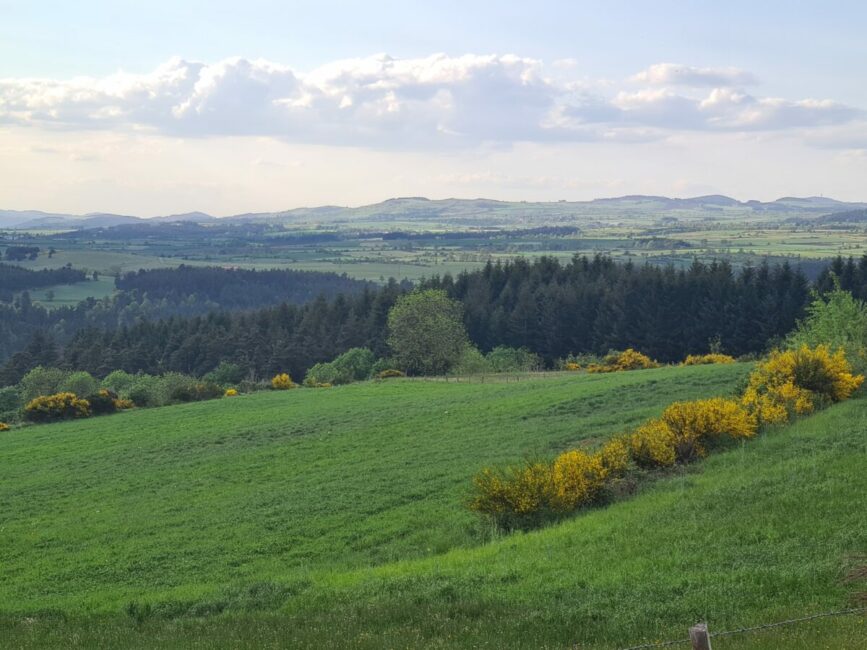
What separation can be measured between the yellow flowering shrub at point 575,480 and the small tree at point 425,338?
224ft

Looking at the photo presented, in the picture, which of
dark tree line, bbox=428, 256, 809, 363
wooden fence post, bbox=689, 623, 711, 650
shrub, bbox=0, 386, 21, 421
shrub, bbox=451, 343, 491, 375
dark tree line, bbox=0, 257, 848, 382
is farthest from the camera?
dark tree line, bbox=0, 257, 848, 382

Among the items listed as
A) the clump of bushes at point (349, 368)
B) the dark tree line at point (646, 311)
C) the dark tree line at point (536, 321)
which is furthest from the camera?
the dark tree line at point (536, 321)

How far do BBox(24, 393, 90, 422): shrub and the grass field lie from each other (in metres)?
19.7

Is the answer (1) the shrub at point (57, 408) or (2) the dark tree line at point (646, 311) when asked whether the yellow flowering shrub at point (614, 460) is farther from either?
(2) the dark tree line at point (646, 311)

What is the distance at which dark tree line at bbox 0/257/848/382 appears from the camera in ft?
312

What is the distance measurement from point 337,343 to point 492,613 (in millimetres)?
Result: 99828

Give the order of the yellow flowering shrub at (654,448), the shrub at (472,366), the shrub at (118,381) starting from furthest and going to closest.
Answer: the shrub at (118,381)
the shrub at (472,366)
the yellow flowering shrub at (654,448)

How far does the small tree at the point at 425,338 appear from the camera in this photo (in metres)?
92.9

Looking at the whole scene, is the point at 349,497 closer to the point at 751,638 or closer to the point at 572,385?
the point at 751,638

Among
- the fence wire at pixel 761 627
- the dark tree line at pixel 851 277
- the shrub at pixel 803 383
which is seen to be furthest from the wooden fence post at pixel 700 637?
the dark tree line at pixel 851 277

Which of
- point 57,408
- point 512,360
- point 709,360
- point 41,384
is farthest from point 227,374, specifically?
point 709,360

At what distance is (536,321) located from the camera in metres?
104

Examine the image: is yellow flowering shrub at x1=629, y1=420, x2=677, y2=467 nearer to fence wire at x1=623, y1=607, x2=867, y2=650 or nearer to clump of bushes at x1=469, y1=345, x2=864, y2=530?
clump of bushes at x1=469, y1=345, x2=864, y2=530

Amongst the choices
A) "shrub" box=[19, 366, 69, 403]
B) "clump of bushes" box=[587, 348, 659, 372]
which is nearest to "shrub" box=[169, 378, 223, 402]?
"shrub" box=[19, 366, 69, 403]
